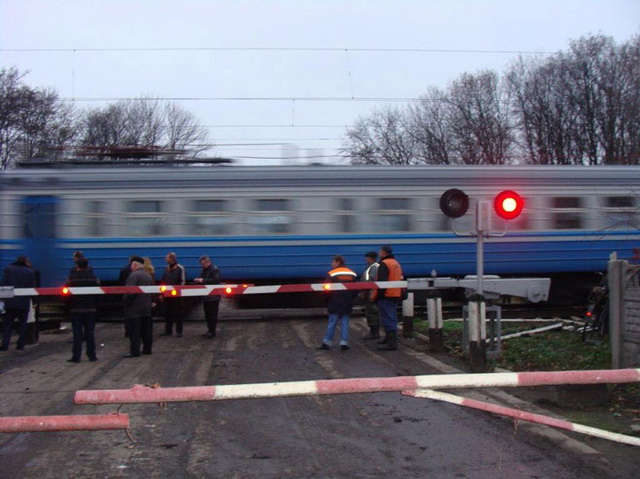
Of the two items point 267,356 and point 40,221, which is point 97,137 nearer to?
point 40,221

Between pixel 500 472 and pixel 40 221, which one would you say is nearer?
pixel 500 472

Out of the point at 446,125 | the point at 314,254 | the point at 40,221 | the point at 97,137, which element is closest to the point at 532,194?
the point at 314,254

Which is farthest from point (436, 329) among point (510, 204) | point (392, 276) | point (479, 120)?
point (479, 120)

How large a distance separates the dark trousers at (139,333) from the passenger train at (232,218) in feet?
16.1

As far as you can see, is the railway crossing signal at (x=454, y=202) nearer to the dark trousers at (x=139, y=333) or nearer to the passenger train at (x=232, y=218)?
the dark trousers at (x=139, y=333)

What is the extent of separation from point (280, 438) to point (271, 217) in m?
10.1

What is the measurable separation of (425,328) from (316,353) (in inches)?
129

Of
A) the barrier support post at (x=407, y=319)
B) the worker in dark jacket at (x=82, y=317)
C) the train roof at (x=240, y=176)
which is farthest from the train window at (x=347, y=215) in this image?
the worker in dark jacket at (x=82, y=317)

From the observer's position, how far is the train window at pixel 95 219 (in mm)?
15961

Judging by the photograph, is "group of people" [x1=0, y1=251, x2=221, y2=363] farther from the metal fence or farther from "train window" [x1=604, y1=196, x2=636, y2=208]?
"train window" [x1=604, y1=196, x2=636, y2=208]

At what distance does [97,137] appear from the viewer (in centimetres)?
4609

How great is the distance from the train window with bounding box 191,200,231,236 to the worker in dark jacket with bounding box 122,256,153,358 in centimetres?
490

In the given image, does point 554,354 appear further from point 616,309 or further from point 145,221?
point 145,221

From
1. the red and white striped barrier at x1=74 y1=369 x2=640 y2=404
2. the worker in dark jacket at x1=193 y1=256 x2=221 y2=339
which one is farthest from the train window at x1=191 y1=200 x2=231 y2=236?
the red and white striped barrier at x1=74 y1=369 x2=640 y2=404
